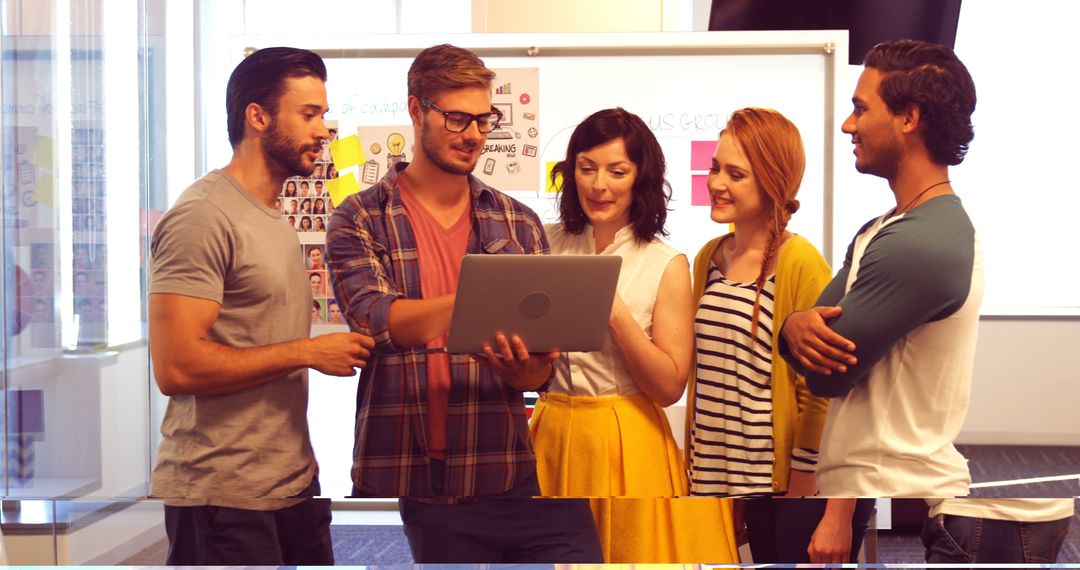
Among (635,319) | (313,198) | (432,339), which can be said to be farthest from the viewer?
(313,198)

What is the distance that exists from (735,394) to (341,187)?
108 centimetres

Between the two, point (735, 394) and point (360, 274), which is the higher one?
point (360, 274)

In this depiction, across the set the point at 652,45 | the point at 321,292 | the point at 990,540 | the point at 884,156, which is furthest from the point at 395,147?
the point at 990,540

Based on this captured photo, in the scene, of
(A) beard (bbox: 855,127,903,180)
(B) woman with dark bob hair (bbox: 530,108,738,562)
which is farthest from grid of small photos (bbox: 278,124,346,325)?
(A) beard (bbox: 855,127,903,180)

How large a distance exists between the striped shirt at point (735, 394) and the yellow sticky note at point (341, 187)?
1.01 m

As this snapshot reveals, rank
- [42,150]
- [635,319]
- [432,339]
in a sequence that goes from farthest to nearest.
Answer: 1. [42,150]
2. [635,319]
3. [432,339]

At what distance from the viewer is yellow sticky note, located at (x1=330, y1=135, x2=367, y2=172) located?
5.97 ft

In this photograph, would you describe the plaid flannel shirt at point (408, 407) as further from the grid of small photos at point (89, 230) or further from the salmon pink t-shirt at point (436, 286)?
the grid of small photos at point (89, 230)

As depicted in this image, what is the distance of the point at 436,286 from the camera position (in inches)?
34.3

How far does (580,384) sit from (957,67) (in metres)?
0.44

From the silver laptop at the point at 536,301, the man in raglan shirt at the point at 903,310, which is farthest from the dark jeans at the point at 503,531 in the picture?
the man in raglan shirt at the point at 903,310

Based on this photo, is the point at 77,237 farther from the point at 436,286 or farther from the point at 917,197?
the point at 917,197

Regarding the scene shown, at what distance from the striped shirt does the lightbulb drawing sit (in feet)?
3.38

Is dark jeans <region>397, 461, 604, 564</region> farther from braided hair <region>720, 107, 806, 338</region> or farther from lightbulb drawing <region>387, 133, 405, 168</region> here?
lightbulb drawing <region>387, 133, 405, 168</region>
